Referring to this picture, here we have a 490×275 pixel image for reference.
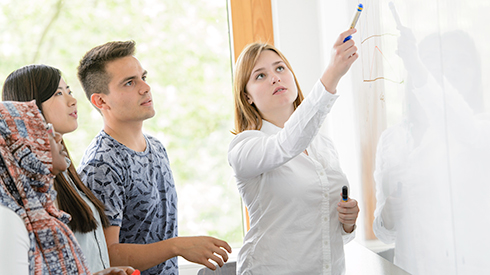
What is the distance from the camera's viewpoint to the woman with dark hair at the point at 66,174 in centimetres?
115

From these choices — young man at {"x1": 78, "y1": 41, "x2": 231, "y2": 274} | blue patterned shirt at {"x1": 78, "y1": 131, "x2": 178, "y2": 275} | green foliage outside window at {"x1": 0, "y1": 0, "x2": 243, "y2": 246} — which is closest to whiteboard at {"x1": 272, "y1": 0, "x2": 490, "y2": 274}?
young man at {"x1": 78, "y1": 41, "x2": 231, "y2": 274}

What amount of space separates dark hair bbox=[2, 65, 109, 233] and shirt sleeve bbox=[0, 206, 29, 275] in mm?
305

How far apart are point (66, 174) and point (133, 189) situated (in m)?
0.20

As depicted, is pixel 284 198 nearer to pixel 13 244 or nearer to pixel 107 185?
pixel 107 185

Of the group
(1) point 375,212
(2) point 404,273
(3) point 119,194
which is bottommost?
(2) point 404,273

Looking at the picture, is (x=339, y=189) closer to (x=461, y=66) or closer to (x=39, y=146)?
(x=461, y=66)

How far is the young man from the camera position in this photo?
1.22 meters

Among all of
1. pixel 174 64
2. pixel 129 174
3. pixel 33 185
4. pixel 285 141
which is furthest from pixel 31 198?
pixel 174 64

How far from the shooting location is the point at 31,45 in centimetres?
222

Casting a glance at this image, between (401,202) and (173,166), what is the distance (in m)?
1.42

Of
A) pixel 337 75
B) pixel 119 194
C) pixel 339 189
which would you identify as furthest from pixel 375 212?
pixel 119 194

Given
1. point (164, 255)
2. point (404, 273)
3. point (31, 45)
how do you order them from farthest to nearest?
point (31, 45) < point (164, 255) < point (404, 273)

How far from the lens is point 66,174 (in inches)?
47.4

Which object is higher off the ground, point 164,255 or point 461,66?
point 461,66
